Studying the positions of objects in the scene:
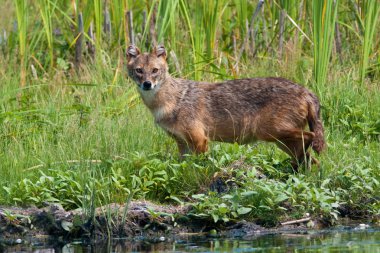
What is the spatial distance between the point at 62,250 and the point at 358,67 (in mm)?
6306

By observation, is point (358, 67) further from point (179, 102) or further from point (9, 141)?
point (9, 141)

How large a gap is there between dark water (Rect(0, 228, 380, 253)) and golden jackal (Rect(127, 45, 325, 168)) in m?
1.55

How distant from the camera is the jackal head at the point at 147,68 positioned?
34.4 ft

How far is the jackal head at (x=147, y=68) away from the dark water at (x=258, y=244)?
2.64 m

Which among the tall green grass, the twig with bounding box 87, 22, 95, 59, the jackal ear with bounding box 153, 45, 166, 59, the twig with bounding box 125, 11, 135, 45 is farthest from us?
the twig with bounding box 87, 22, 95, 59

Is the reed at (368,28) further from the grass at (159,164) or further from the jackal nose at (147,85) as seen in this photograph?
the jackal nose at (147,85)

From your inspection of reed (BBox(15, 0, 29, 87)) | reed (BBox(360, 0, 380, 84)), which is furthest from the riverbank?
reed (BBox(15, 0, 29, 87))

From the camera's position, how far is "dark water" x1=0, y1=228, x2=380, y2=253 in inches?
297

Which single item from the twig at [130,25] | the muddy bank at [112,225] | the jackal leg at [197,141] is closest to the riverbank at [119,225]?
the muddy bank at [112,225]

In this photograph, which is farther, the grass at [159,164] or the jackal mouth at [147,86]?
the jackal mouth at [147,86]

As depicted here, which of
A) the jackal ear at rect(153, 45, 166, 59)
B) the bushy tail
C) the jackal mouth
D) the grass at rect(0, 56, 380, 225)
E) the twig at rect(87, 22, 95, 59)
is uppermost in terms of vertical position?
the jackal ear at rect(153, 45, 166, 59)

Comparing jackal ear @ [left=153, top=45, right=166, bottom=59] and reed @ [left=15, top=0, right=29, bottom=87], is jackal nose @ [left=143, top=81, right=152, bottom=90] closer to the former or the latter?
jackal ear @ [left=153, top=45, right=166, bottom=59]

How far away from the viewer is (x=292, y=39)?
43.9ft

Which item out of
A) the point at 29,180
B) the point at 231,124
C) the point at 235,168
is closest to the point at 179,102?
the point at 231,124
